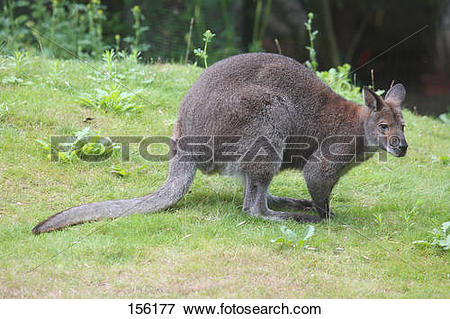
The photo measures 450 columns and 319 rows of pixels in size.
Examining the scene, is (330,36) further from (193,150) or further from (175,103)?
(193,150)

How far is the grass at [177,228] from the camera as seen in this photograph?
402 centimetres

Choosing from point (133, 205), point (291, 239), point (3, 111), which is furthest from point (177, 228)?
point (3, 111)

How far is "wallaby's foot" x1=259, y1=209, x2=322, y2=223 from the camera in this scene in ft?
17.3

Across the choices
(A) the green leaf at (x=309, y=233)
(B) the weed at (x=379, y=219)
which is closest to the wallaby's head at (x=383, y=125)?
(B) the weed at (x=379, y=219)

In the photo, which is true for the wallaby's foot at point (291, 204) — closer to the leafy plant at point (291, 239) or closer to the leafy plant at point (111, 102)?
the leafy plant at point (291, 239)

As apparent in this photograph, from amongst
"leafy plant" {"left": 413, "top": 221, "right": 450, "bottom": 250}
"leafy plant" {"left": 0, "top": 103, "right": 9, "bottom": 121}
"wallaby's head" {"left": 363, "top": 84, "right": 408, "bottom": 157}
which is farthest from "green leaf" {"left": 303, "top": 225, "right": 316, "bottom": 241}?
"leafy plant" {"left": 0, "top": 103, "right": 9, "bottom": 121}

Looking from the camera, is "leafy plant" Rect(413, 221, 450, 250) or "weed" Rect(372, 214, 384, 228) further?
"weed" Rect(372, 214, 384, 228)

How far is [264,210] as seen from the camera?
527 cm

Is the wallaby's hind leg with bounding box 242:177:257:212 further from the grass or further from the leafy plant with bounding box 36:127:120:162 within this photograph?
the leafy plant with bounding box 36:127:120:162

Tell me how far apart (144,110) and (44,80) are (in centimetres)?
136

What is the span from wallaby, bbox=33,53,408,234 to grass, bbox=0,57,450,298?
21 cm
